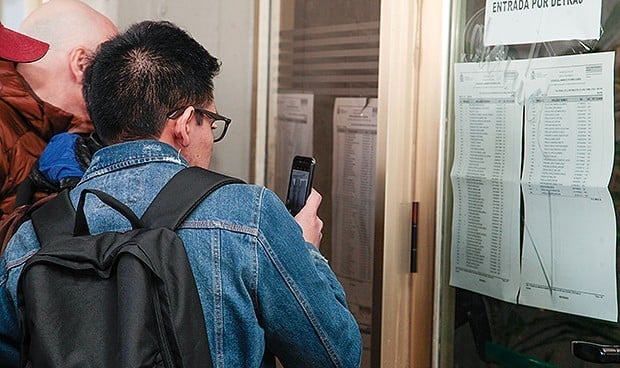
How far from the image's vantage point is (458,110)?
1.96 meters

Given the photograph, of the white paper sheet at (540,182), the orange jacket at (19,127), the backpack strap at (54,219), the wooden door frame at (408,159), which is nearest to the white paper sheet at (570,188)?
the white paper sheet at (540,182)

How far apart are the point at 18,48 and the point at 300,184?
0.72 metres

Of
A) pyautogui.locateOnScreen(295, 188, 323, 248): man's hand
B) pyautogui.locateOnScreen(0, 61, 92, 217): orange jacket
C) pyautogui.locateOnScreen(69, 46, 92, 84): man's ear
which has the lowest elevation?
pyautogui.locateOnScreen(295, 188, 323, 248): man's hand

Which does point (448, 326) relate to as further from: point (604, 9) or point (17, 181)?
point (17, 181)

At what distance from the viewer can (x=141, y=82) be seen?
145 cm

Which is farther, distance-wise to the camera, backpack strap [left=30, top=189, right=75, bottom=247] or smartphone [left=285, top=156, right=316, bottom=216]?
smartphone [left=285, top=156, right=316, bottom=216]

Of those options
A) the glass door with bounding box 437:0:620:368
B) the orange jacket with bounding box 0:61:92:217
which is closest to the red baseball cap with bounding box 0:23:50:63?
the orange jacket with bounding box 0:61:92:217

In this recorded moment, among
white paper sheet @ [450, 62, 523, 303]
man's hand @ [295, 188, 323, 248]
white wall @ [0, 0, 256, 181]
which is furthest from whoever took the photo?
white wall @ [0, 0, 256, 181]

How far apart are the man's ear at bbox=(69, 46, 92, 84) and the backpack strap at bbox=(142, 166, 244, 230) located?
811mm

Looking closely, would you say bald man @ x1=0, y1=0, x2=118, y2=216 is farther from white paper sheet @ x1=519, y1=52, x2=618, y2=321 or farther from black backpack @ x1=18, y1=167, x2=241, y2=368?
white paper sheet @ x1=519, y1=52, x2=618, y2=321

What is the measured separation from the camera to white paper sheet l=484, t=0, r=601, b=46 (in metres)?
1.70

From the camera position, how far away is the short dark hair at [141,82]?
57.2 inches

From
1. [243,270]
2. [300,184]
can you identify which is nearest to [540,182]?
[300,184]

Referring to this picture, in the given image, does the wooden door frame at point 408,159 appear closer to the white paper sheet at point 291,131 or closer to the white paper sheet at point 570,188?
the white paper sheet at point 570,188
